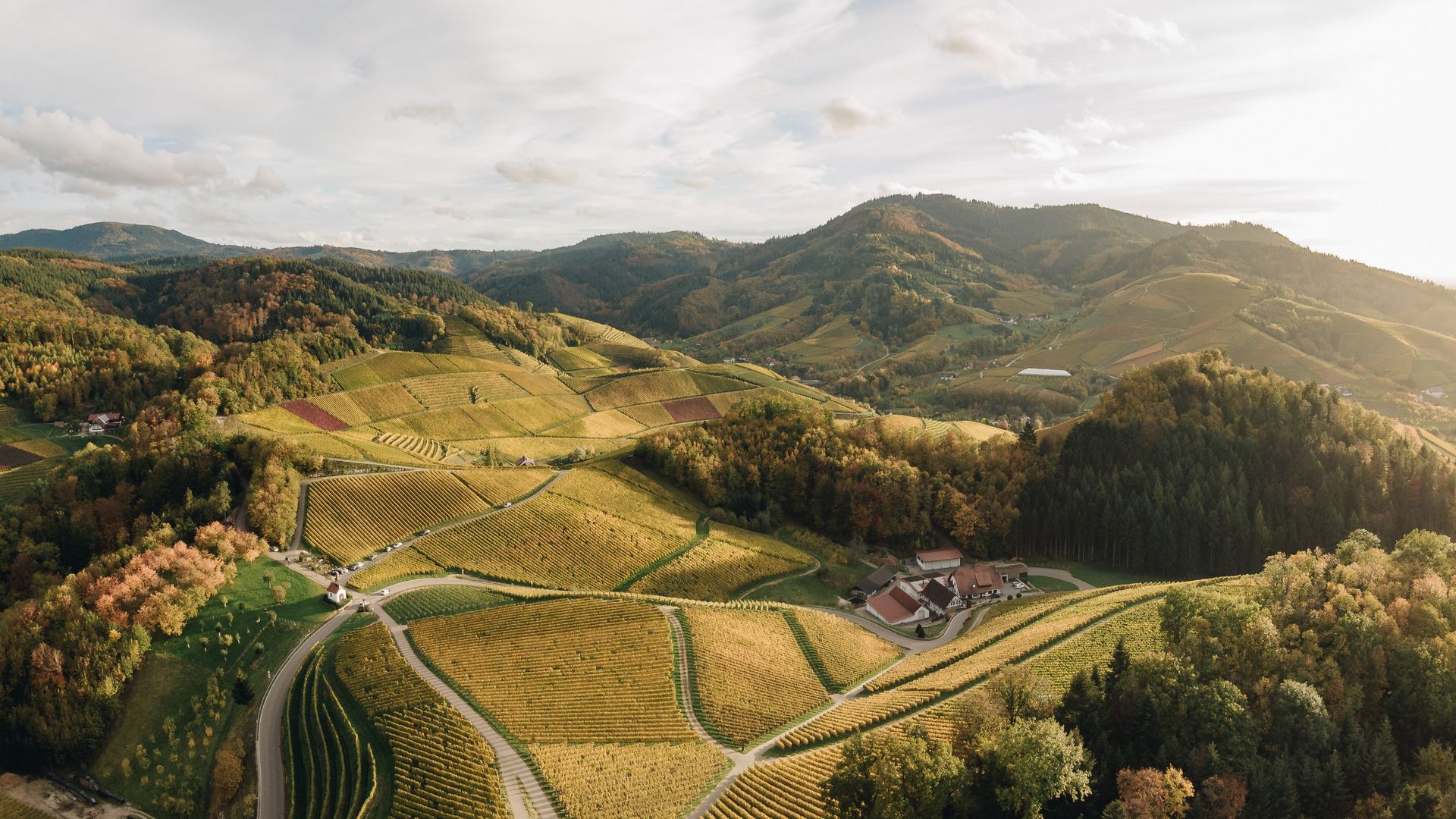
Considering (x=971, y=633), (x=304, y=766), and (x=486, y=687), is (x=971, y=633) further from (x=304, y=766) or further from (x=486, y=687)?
(x=304, y=766)

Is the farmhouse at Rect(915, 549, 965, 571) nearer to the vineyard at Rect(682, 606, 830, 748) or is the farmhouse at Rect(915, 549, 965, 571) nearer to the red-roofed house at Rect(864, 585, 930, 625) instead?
the red-roofed house at Rect(864, 585, 930, 625)

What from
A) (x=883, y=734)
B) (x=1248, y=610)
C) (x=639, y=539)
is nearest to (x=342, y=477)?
(x=639, y=539)

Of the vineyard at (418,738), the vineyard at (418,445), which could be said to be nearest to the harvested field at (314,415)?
the vineyard at (418,445)

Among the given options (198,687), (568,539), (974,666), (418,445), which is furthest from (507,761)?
(418,445)

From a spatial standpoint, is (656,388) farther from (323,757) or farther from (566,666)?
(323,757)

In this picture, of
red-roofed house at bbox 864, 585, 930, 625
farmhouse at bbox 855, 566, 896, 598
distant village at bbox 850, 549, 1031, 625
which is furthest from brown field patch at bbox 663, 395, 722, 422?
A: red-roofed house at bbox 864, 585, 930, 625

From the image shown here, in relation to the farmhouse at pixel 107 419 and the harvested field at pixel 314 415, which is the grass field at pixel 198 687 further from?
the farmhouse at pixel 107 419
